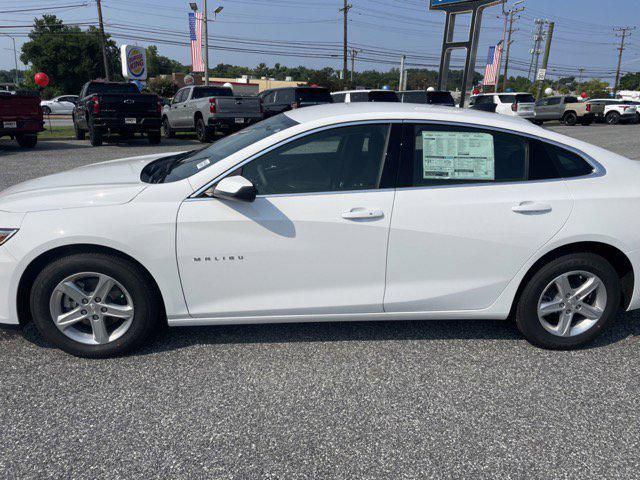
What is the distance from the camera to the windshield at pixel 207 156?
3.25 meters

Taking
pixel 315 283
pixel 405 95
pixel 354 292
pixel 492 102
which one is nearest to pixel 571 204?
pixel 354 292

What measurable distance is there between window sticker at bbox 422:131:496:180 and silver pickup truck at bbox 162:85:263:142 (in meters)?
14.1

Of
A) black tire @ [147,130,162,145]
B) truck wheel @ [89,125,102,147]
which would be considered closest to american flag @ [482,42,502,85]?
black tire @ [147,130,162,145]

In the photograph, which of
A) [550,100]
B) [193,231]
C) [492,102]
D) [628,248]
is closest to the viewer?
[193,231]

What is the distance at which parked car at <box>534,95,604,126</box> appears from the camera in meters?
30.1

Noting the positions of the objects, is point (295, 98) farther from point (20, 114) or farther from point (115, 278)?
point (115, 278)

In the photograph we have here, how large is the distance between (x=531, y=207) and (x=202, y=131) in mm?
15456

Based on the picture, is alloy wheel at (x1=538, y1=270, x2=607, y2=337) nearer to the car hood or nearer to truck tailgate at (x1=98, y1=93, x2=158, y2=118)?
the car hood

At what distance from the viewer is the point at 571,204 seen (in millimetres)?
3174

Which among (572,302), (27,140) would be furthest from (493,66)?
(572,302)

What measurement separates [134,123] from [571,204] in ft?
46.4

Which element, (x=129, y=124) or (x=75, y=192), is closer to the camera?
(x=75, y=192)

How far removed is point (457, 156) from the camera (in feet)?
10.6

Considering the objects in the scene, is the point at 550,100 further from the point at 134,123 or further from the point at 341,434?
the point at 341,434
